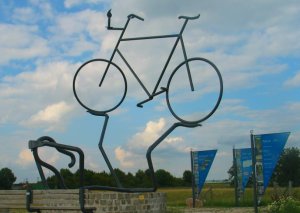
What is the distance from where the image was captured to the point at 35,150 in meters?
14.7

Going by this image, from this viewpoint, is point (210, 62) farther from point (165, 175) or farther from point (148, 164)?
point (165, 175)

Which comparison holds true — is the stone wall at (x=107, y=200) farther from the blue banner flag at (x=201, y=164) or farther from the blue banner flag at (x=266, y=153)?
the blue banner flag at (x=201, y=164)

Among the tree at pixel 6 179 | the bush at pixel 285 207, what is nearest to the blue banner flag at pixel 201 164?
the bush at pixel 285 207

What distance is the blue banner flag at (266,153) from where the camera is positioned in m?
20.4

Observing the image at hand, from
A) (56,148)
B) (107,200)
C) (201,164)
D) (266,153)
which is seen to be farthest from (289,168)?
(107,200)

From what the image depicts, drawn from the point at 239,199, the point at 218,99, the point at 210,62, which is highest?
the point at 210,62

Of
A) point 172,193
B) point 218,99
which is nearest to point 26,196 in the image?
point 218,99

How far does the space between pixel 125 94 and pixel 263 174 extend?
879 cm

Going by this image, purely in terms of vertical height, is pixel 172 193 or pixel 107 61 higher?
pixel 107 61

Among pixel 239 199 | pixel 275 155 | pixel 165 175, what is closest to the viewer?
pixel 275 155

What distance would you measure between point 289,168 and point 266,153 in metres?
43.2

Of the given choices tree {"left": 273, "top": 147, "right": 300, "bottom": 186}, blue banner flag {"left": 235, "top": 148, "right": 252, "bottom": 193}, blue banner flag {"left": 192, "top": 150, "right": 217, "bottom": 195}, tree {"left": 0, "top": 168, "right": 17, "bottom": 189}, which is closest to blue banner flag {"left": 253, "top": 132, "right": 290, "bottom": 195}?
blue banner flag {"left": 235, "top": 148, "right": 252, "bottom": 193}

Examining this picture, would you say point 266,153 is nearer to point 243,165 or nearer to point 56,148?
point 243,165

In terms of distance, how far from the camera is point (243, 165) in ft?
89.5
